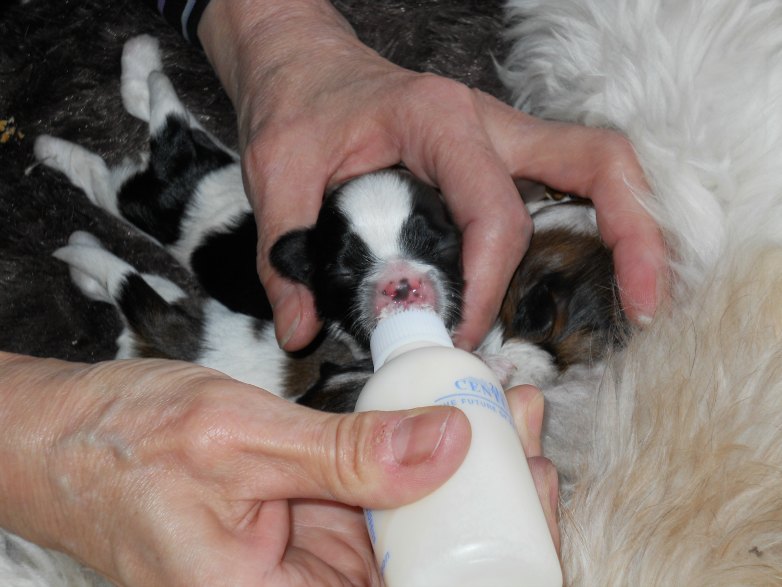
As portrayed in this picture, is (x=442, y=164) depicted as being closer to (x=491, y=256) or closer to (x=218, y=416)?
(x=491, y=256)

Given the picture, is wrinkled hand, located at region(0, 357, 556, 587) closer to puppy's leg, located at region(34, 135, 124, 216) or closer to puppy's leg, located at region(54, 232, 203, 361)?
puppy's leg, located at region(54, 232, 203, 361)

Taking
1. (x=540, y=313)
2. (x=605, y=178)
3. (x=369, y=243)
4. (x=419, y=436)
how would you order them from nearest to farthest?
(x=419, y=436) → (x=605, y=178) → (x=540, y=313) → (x=369, y=243)

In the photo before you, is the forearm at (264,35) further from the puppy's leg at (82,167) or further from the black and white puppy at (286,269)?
the puppy's leg at (82,167)

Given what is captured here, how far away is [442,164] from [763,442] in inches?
25.5

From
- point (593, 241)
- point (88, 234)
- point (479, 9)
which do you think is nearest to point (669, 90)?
point (593, 241)

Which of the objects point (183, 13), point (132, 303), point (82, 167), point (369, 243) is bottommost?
point (132, 303)

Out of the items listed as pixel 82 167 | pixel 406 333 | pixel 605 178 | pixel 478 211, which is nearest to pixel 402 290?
pixel 478 211

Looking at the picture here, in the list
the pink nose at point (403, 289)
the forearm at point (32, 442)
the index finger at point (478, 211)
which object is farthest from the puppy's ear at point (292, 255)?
the forearm at point (32, 442)

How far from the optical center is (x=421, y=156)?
144cm

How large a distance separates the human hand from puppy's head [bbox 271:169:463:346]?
0.13 ft

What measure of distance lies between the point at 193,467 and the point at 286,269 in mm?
589

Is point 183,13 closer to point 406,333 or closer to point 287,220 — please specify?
point 287,220

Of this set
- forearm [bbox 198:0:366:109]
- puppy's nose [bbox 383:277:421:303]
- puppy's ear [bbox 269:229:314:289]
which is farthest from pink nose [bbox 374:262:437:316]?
forearm [bbox 198:0:366:109]

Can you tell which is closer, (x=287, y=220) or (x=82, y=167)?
(x=287, y=220)
